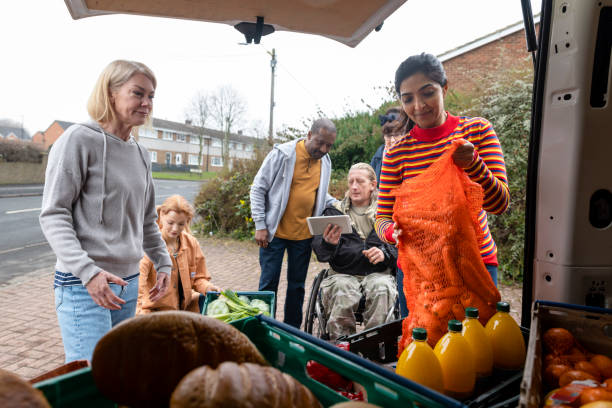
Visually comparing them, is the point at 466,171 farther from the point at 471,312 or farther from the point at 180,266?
the point at 180,266

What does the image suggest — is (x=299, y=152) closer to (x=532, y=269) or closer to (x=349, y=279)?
(x=349, y=279)

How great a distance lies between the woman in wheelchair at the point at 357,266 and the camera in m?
3.58

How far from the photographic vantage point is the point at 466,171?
1.82 meters

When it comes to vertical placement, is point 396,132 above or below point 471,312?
above

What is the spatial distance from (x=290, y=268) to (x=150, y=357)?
373 centimetres

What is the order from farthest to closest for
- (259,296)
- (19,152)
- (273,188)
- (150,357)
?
(19,152) → (273,188) → (259,296) → (150,357)

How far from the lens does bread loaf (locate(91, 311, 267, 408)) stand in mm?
740

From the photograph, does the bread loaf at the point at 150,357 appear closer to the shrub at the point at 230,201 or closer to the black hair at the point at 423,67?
the black hair at the point at 423,67

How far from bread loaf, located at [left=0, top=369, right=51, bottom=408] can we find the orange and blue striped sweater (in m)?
1.63

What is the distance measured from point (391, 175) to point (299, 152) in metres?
2.23

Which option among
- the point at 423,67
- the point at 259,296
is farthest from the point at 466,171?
the point at 259,296

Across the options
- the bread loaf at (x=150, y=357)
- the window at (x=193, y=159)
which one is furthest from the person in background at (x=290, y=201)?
the window at (x=193, y=159)

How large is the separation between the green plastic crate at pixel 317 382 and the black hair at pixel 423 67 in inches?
56.8

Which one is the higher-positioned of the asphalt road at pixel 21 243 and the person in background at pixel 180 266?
the person in background at pixel 180 266
